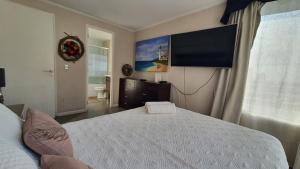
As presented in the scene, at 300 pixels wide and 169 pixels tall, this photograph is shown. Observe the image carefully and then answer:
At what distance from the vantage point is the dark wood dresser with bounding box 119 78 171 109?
307 cm

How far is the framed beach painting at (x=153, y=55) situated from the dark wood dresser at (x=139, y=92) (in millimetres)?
540

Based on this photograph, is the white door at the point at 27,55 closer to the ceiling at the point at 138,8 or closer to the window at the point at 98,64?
the ceiling at the point at 138,8

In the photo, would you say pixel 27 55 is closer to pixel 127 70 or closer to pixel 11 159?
pixel 127 70

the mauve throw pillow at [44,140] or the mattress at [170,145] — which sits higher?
the mauve throw pillow at [44,140]

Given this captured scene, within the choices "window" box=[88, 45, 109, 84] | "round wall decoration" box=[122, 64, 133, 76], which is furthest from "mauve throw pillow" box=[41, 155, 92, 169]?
"window" box=[88, 45, 109, 84]

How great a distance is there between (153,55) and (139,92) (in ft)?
3.44

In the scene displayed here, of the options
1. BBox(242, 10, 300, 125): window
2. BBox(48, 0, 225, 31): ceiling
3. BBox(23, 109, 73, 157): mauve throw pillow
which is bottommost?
BBox(23, 109, 73, 157): mauve throw pillow

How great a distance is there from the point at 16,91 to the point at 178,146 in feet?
9.86

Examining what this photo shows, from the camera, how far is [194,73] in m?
2.90

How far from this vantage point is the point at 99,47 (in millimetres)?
5398

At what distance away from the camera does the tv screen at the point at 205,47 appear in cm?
229

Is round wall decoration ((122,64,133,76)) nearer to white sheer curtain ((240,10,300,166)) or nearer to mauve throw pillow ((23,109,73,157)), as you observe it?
white sheer curtain ((240,10,300,166))

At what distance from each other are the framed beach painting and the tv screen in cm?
28

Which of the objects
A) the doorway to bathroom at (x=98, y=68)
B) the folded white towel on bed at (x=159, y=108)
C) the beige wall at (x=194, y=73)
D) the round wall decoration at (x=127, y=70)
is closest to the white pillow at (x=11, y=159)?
the folded white towel on bed at (x=159, y=108)
